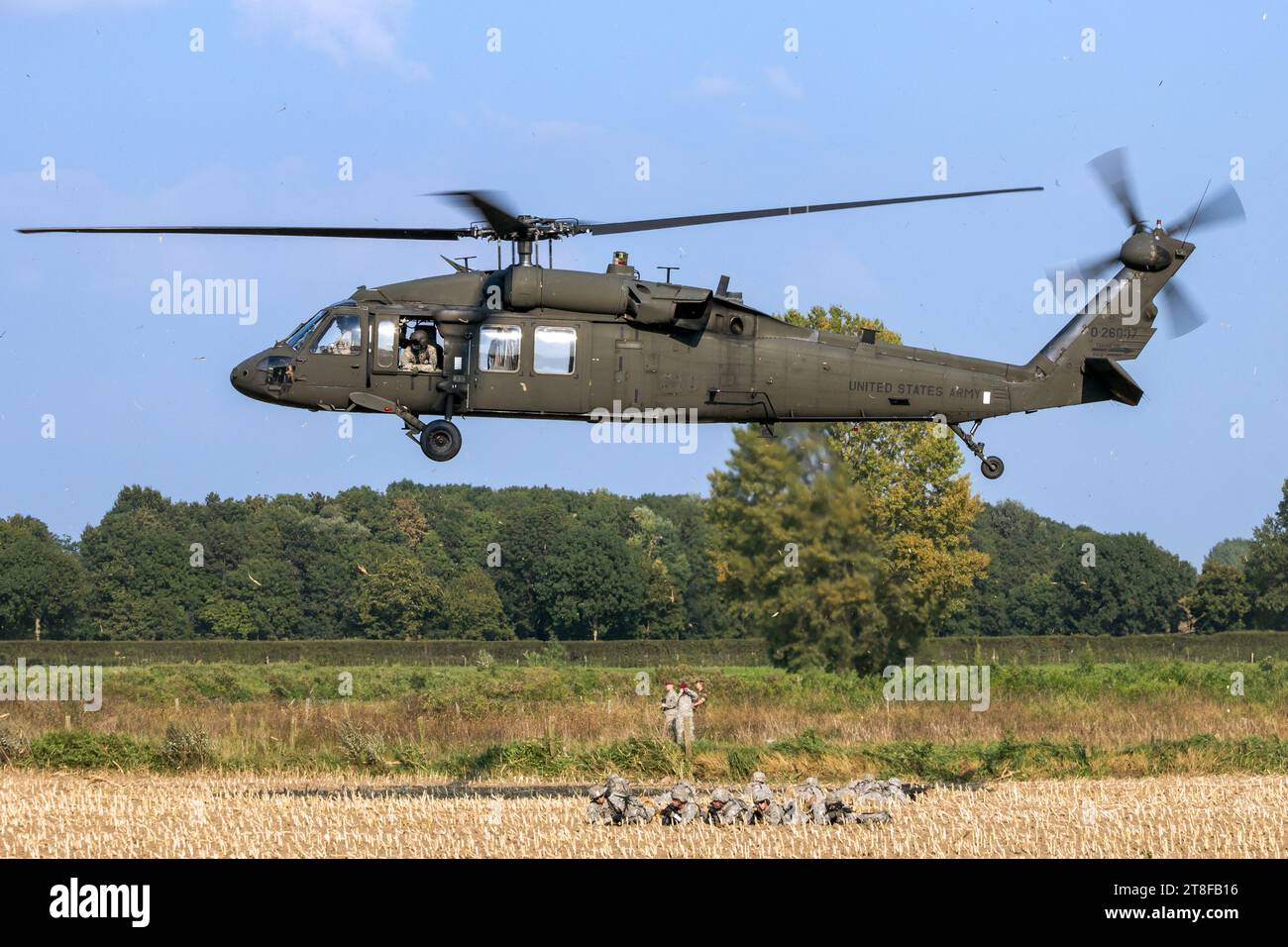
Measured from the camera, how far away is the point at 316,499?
9969 cm

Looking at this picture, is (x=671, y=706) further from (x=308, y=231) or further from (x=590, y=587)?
(x=590, y=587)

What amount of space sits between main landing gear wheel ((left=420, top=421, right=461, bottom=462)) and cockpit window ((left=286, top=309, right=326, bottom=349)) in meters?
2.48

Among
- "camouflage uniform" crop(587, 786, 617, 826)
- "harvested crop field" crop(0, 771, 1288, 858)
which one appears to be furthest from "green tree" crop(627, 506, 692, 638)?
"camouflage uniform" crop(587, 786, 617, 826)

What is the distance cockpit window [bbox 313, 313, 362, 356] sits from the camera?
81.1 ft

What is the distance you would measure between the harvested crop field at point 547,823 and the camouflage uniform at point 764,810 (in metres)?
0.47

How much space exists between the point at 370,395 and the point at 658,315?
471cm

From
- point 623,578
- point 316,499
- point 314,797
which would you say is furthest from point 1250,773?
point 316,499

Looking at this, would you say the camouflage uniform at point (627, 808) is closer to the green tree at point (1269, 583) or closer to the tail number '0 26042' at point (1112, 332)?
the tail number '0 26042' at point (1112, 332)

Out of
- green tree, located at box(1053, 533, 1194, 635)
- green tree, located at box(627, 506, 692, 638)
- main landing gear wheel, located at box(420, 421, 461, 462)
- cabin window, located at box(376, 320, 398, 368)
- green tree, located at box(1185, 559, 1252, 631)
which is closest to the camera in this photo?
main landing gear wheel, located at box(420, 421, 461, 462)

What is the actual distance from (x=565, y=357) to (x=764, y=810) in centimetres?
774

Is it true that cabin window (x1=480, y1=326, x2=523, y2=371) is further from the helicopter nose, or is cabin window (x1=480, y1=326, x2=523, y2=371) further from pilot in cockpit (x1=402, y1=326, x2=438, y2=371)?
the helicopter nose

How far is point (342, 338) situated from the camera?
2477 cm

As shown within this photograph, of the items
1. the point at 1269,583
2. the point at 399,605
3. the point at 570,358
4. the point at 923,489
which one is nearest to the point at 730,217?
the point at 570,358

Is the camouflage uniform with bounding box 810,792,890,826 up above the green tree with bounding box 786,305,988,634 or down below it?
below
